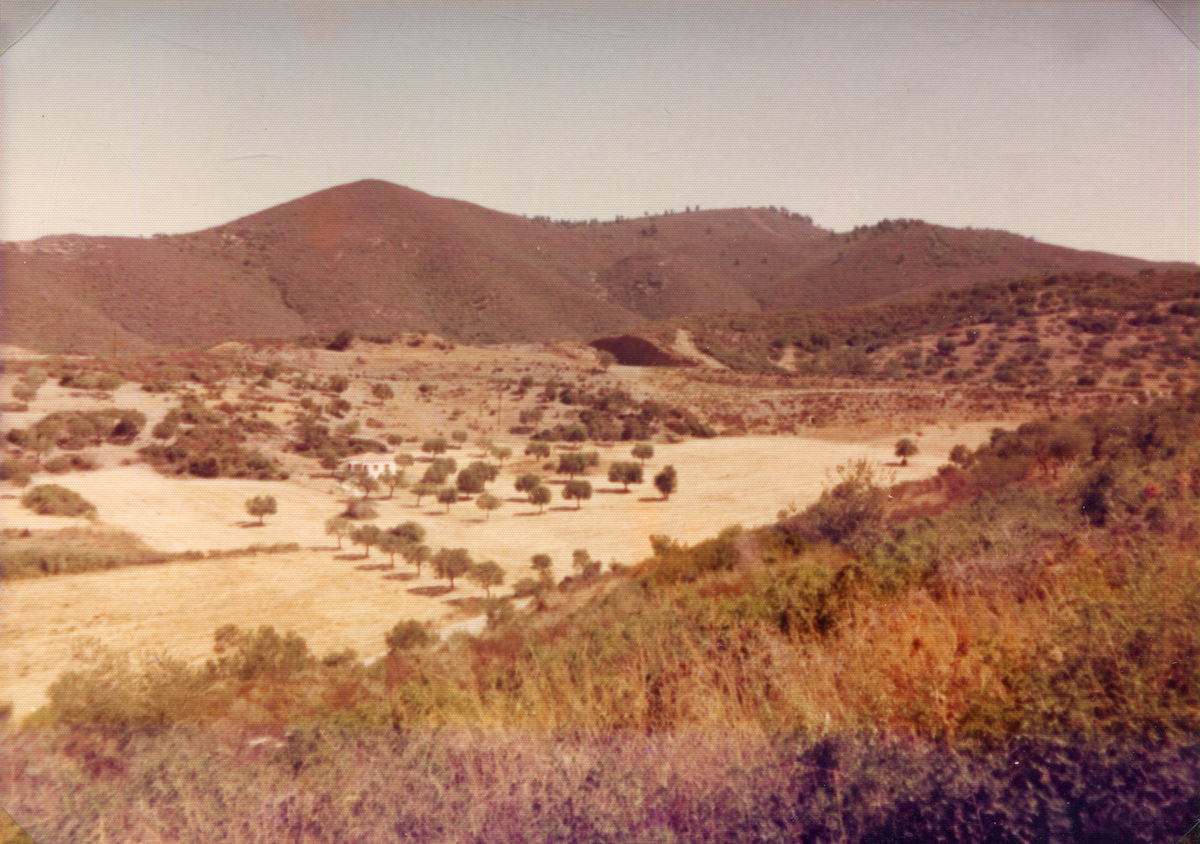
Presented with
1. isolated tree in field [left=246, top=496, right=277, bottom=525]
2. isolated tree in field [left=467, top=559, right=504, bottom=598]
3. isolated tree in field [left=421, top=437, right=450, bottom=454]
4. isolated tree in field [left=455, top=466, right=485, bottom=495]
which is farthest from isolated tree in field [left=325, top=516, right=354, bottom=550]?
isolated tree in field [left=421, top=437, right=450, bottom=454]

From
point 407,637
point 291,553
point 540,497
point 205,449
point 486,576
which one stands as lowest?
point 407,637

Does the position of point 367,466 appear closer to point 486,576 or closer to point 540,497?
point 540,497

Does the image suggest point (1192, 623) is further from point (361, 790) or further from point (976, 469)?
point (976, 469)

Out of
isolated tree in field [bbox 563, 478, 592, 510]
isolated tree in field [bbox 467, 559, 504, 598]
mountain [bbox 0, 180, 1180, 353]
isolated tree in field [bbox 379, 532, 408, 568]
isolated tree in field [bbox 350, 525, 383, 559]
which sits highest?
mountain [bbox 0, 180, 1180, 353]

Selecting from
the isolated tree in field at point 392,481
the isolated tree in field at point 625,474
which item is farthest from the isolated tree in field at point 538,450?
the isolated tree in field at point 392,481

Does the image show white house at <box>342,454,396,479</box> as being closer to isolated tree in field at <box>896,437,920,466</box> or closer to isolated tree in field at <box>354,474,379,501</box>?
isolated tree in field at <box>354,474,379,501</box>

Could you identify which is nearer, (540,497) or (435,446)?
(540,497)

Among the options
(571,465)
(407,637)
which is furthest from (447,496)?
(407,637)

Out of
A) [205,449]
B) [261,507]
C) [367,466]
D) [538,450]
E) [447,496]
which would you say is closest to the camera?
[261,507]
